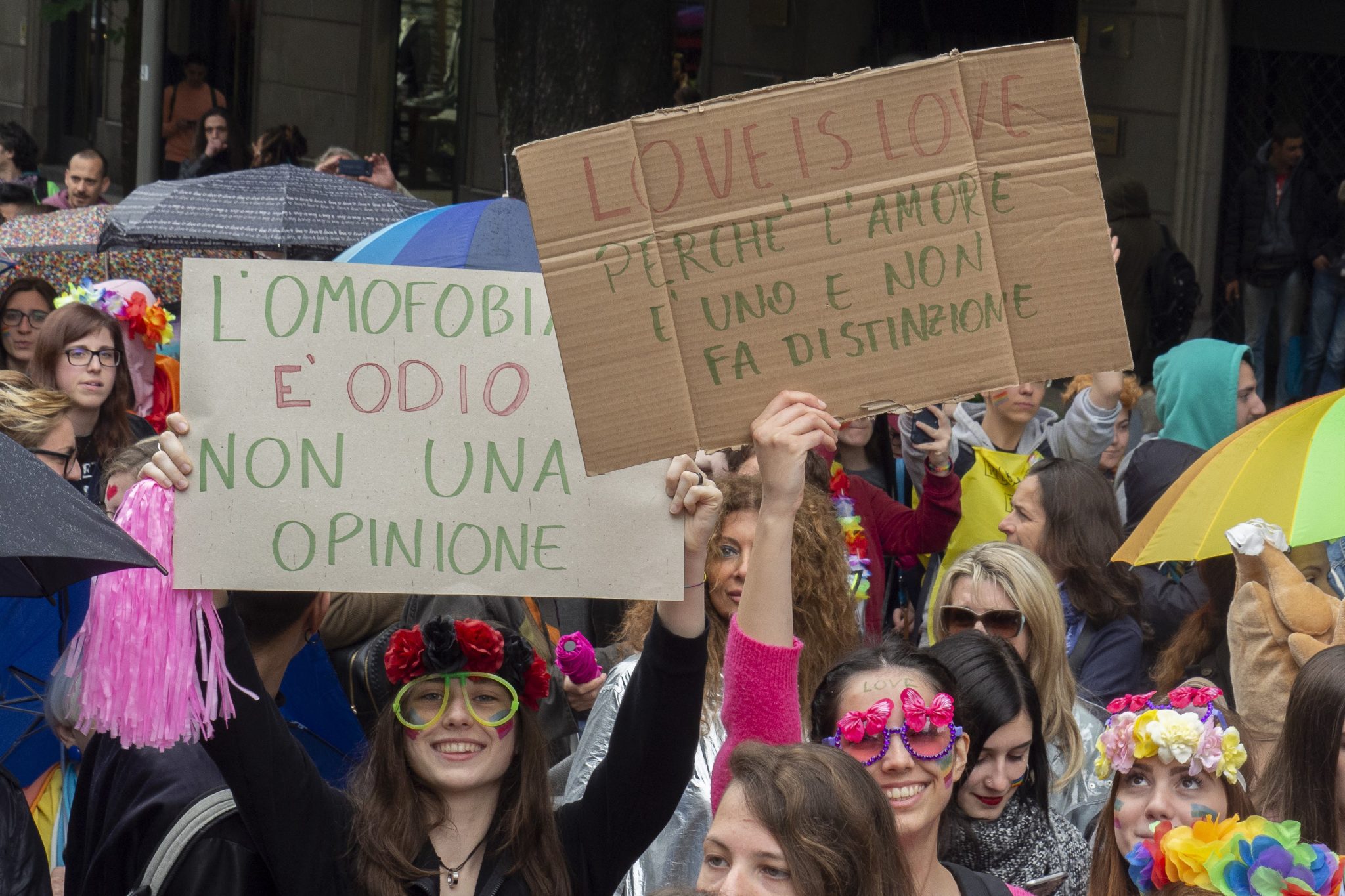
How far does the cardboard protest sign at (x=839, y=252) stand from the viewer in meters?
2.86

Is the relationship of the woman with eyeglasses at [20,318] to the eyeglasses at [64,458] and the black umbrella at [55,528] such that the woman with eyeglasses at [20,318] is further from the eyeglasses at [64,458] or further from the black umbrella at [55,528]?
the black umbrella at [55,528]

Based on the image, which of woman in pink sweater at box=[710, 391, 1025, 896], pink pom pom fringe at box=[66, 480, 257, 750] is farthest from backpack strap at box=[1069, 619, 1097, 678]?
pink pom pom fringe at box=[66, 480, 257, 750]

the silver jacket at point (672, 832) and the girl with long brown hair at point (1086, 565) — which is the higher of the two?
the girl with long brown hair at point (1086, 565)

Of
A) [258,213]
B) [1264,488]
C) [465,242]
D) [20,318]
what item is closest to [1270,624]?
[1264,488]

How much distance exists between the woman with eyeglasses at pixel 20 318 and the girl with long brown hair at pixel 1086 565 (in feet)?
14.8

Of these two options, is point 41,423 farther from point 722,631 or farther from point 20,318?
point 20,318

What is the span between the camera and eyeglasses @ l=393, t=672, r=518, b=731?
306 cm

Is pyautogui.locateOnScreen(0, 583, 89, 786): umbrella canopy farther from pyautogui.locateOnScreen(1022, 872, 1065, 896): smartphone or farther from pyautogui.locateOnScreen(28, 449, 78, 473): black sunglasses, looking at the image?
pyautogui.locateOnScreen(1022, 872, 1065, 896): smartphone

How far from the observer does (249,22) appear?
19.4 metres

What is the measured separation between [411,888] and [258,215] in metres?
5.58

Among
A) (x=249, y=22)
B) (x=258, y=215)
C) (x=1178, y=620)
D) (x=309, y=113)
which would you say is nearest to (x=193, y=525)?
(x=1178, y=620)

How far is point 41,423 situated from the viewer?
206 inches

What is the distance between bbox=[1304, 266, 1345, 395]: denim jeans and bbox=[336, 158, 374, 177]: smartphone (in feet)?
18.8

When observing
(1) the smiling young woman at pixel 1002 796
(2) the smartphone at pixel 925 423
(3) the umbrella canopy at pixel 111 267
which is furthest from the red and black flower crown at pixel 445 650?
(3) the umbrella canopy at pixel 111 267
